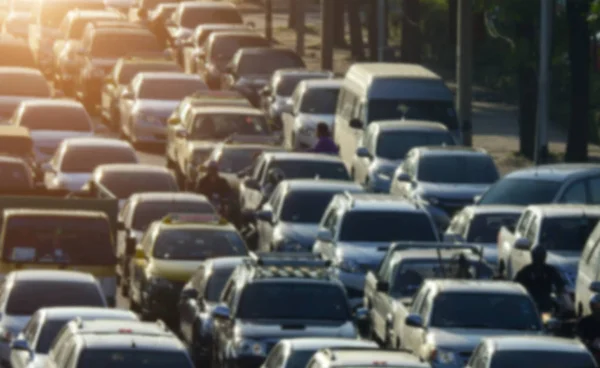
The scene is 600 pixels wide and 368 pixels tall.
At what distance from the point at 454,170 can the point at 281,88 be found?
1455cm

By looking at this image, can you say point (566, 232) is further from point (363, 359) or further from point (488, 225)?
point (363, 359)

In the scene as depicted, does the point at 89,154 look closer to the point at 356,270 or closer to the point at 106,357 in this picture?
the point at 356,270

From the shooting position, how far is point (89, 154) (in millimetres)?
40812

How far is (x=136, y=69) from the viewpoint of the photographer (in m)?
53.8

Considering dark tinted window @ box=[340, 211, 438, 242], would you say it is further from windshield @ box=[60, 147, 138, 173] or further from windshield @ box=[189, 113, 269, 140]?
windshield @ box=[189, 113, 269, 140]

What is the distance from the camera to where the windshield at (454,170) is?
120ft

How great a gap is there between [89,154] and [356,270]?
38.2 ft

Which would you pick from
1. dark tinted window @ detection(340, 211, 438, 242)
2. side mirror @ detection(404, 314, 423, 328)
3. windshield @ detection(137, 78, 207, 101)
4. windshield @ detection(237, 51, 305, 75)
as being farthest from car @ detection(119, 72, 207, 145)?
side mirror @ detection(404, 314, 423, 328)

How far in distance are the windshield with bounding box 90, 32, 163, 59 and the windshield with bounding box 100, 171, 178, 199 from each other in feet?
63.5

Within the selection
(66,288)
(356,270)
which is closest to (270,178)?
(356,270)

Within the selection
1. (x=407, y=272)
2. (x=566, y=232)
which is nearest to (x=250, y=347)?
(x=407, y=272)

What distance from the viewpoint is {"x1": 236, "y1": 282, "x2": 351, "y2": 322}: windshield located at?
82.9 feet

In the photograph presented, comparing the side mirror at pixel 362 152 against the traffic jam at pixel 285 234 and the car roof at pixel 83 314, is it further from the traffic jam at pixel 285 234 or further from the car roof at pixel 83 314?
the car roof at pixel 83 314

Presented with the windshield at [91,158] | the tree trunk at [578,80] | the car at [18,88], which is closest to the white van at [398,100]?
the windshield at [91,158]
